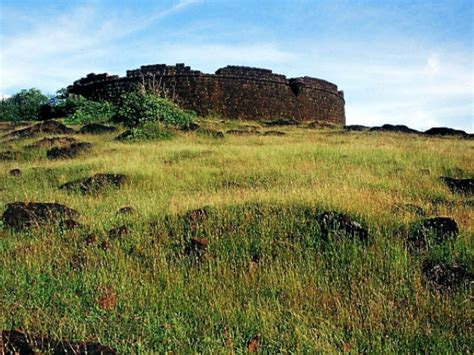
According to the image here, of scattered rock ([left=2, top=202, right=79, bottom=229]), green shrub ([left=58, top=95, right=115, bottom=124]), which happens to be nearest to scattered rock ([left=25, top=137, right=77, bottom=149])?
green shrub ([left=58, top=95, right=115, bottom=124])

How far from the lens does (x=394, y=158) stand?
1289cm

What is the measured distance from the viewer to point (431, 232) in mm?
5984

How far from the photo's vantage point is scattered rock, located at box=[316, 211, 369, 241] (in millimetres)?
6059

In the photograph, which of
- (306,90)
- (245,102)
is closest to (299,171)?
(245,102)

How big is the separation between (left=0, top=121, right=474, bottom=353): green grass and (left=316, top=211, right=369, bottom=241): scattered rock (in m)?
0.14

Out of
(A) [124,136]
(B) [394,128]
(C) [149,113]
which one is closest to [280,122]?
(B) [394,128]

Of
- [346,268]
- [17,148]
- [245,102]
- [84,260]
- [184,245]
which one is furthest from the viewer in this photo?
[245,102]

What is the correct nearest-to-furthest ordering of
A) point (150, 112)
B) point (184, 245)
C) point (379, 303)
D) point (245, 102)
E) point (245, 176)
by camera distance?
1. point (379, 303)
2. point (184, 245)
3. point (245, 176)
4. point (150, 112)
5. point (245, 102)

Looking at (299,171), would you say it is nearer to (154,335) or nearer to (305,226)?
(305,226)

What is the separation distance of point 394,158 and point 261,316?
9.79m

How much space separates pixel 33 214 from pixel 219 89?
19.3 m

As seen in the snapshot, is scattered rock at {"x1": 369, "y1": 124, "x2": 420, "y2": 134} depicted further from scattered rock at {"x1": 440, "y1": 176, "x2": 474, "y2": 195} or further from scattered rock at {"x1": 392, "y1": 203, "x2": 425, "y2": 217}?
scattered rock at {"x1": 392, "y1": 203, "x2": 425, "y2": 217}

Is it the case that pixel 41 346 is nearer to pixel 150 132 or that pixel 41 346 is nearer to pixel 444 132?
pixel 150 132

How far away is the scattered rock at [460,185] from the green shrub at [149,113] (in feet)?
39.2
